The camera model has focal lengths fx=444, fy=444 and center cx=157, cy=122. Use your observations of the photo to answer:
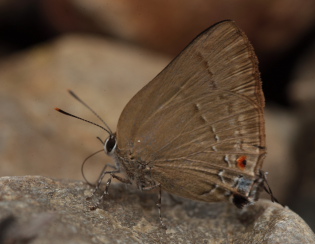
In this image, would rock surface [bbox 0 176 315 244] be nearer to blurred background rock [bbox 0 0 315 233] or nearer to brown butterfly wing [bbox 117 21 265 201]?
brown butterfly wing [bbox 117 21 265 201]

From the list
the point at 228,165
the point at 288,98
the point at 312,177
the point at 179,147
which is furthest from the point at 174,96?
the point at 288,98

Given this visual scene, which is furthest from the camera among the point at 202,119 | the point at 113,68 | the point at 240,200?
the point at 113,68

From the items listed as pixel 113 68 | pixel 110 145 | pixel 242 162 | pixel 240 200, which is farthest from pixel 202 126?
pixel 113 68

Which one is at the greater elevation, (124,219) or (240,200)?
(124,219)

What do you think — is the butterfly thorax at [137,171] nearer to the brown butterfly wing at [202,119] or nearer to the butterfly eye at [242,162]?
the brown butterfly wing at [202,119]

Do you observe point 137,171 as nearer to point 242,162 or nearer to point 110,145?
point 110,145

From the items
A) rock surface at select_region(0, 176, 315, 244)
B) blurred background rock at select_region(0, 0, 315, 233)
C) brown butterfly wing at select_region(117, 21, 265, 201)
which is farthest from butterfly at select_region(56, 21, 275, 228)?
blurred background rock at select_region(0, 0, 315, 233)

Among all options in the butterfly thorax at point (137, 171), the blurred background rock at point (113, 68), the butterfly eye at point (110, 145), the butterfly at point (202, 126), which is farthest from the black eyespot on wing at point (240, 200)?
the blurred background rock at point (113, 68)
